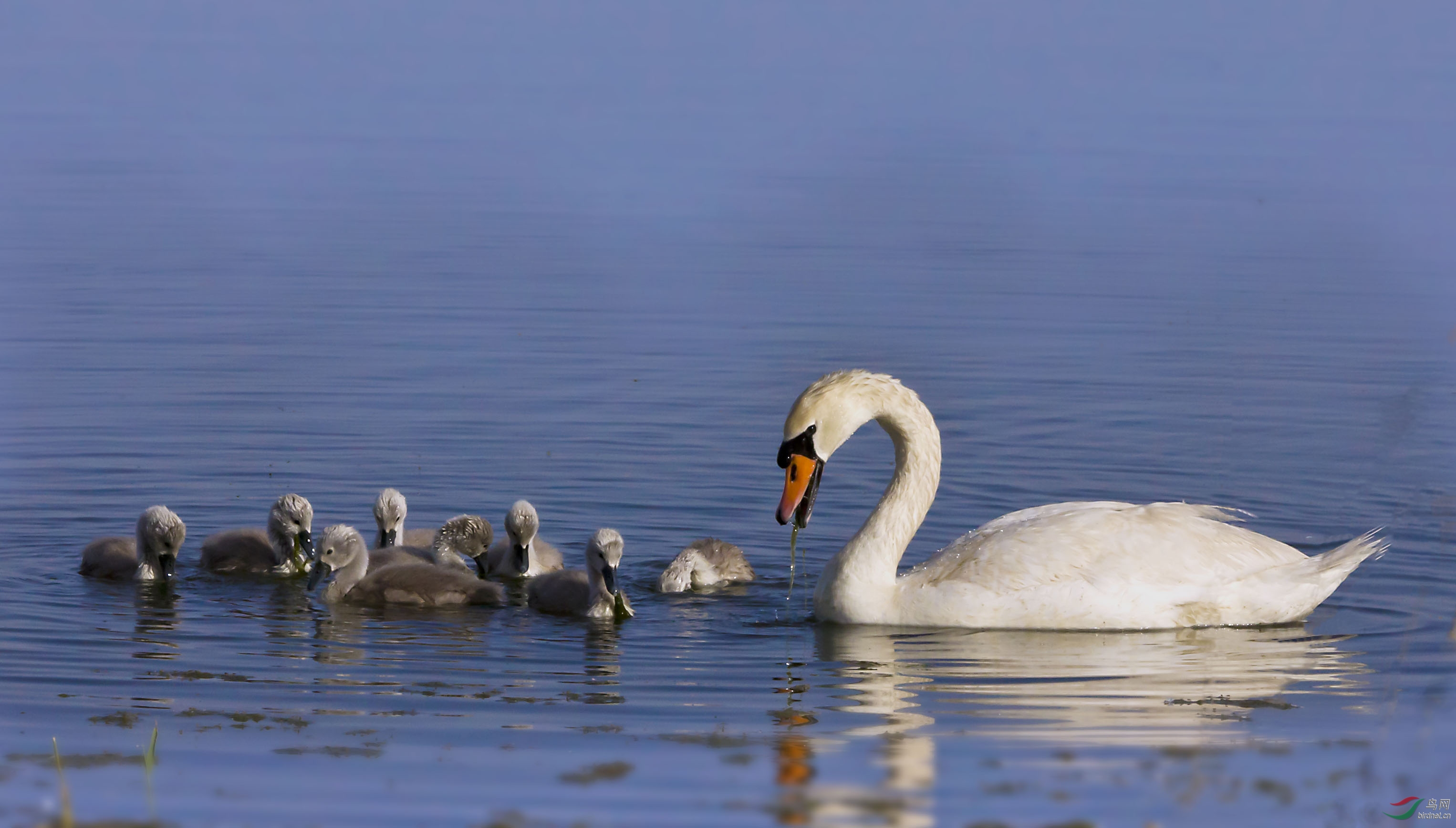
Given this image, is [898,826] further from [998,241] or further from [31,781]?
[998,241]

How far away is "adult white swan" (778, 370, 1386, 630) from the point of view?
34.0ft

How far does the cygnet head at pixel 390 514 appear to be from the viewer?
1218 cm

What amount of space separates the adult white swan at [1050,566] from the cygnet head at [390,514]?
9.68 feet

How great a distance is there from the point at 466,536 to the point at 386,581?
1051 mm

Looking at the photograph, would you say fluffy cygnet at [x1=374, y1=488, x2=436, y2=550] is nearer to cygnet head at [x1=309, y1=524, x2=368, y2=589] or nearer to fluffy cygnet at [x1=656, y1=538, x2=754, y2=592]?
cygnet head at [x1=309, y1=524, x2=368, y2=589]

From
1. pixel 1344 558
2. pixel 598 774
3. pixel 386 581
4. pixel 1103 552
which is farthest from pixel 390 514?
pixel 1344 558

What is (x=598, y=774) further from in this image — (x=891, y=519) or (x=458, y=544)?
(x=458, y=544)

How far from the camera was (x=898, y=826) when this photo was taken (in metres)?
6.71

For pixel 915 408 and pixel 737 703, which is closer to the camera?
pixel 737 703

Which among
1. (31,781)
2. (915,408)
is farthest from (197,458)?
(31,781)

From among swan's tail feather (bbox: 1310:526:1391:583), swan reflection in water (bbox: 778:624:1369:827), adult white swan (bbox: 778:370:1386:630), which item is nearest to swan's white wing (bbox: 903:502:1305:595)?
adult white swan (bbox: 778:370:1386:630)

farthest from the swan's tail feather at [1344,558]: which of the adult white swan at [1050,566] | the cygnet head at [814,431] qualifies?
the cygnet head at [814,431]

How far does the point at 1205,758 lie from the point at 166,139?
27.4m

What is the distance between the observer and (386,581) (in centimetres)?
1105
